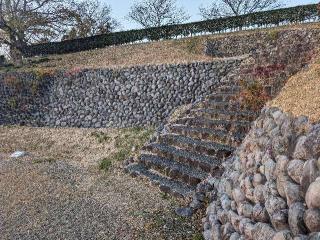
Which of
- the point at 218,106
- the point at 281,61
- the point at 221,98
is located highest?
the point at 281,61

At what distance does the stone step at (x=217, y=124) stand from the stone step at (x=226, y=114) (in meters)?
0.19

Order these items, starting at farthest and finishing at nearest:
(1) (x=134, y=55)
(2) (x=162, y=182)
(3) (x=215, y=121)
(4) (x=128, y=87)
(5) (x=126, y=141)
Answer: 1. (1) (x=134, y=55)
2. (4) (x=128, y=87)
3. (5) (x=126, y=141)
4. (3) (x=215, y=121)
5. (2) (x=162, y=182)

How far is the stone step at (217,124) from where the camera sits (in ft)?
31.8

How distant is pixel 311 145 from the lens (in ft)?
15.0

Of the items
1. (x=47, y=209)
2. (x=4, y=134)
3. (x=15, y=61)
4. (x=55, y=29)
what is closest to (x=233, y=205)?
(x=47, y=209)

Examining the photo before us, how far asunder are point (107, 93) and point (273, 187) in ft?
46.5

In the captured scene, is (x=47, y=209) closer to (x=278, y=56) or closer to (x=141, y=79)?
(x=278, y=56)

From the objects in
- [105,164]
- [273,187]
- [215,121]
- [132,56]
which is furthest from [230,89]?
[132,56]

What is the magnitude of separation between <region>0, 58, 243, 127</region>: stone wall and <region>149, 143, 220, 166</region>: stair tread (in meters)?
3.95

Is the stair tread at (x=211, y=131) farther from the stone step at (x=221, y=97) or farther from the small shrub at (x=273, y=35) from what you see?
the small shrub at (x=273, y=35)

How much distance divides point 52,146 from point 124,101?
3.75 metres

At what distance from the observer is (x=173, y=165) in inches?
386

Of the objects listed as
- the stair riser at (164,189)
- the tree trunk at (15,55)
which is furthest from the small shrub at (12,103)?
the stair riser at (164,189)

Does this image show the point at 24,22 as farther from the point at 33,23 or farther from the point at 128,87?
the point at 128,87
